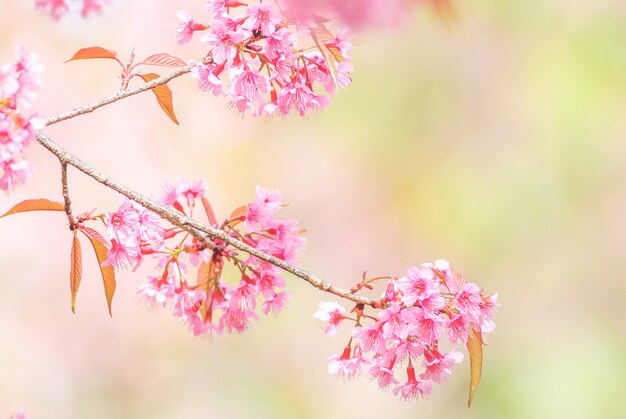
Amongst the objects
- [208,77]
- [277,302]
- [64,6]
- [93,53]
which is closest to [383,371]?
[277,302]

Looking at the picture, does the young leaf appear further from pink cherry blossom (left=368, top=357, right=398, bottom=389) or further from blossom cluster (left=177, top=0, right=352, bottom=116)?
pink cherry blossom (left=368, top=357, right=398, bottom=389)

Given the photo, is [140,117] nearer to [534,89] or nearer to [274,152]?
[274,152]

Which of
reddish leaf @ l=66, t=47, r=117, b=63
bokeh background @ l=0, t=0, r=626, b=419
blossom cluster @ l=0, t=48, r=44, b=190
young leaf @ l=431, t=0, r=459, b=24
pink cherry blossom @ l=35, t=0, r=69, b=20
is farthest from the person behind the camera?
bokeh background @ l=0, t=0, r=626, b=419

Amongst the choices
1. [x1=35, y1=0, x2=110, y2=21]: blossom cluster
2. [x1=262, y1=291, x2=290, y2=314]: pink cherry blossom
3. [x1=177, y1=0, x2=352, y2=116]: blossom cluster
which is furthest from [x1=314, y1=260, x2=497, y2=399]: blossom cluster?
[x1=35, y1=0, x2=110, y2=21]: blossom cluster

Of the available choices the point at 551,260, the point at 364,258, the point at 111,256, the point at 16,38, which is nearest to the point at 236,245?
the point at 111,256

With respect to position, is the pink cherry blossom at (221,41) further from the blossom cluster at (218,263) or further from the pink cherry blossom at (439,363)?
the pink cherry blossom at (439,363)

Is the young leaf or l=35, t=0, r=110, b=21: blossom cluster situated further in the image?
l=35, t=0, r=110, b=21: blossom cluster

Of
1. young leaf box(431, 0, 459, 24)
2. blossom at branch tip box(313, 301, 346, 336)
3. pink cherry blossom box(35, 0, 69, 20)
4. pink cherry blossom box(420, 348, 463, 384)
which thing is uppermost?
pink cherry blossom box(35, 0, 69, 20)
